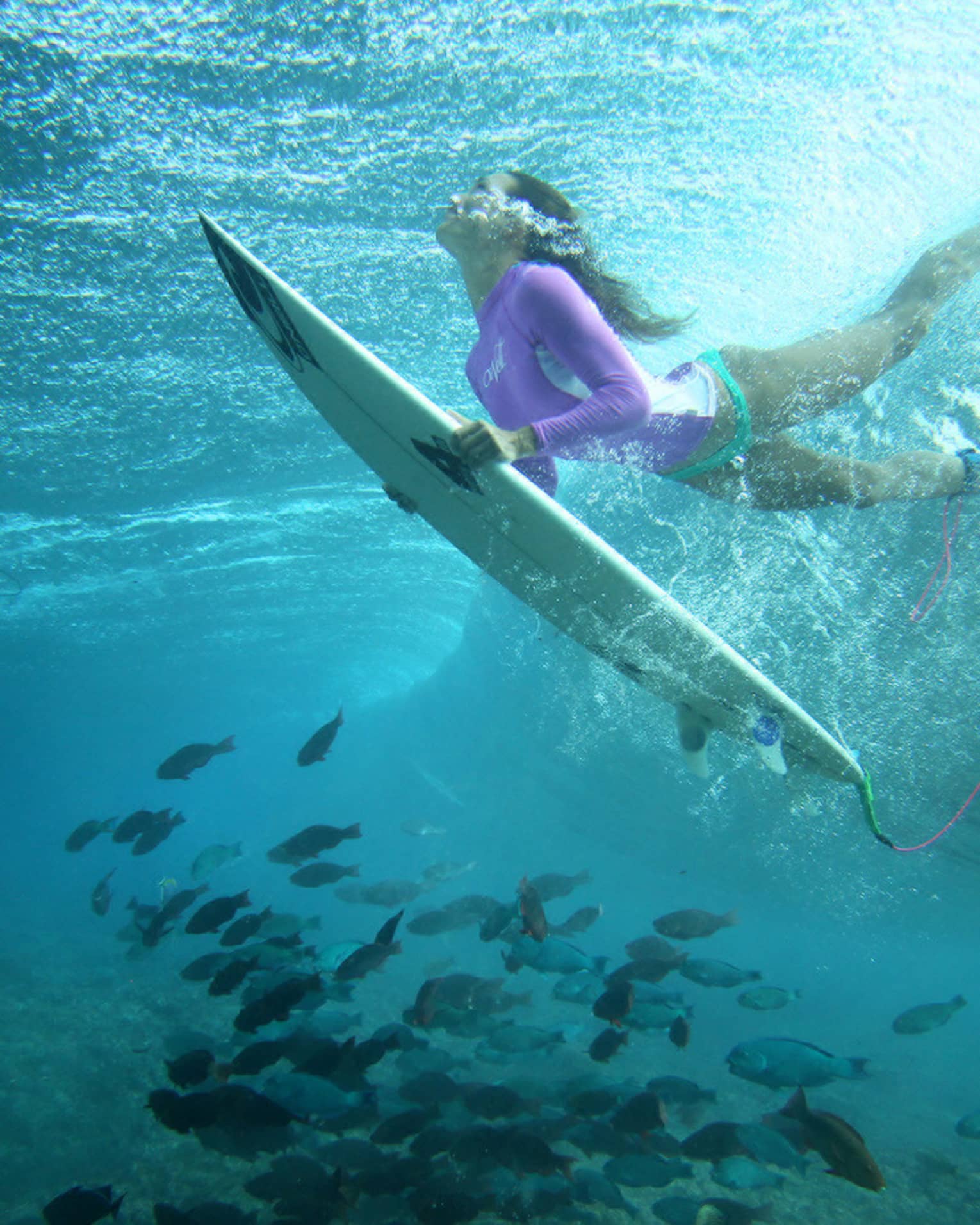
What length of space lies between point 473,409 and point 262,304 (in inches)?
350

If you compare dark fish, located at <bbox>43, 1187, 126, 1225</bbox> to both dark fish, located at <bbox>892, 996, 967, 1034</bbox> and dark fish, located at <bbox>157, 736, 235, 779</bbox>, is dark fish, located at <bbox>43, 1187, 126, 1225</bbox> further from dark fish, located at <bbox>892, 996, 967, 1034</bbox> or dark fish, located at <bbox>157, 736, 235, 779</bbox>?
dark fish, located at <bbox>892, 996, 967, 1034</bbox>

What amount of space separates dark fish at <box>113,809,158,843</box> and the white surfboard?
28.6 feet

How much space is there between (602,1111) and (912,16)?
10490mm

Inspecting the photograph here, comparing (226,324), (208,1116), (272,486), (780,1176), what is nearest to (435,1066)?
(208,1116)

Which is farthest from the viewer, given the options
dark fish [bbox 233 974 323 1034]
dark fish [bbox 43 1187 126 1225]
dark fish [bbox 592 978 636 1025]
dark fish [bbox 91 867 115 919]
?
dark fish [bbox 91 867 115 919]

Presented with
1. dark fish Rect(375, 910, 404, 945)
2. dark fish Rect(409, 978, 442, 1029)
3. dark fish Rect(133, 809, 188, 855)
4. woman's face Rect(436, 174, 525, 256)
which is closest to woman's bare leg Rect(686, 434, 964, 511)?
woman's face Rect(436, 174, 525, 256)

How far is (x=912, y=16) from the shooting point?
4.87 metres

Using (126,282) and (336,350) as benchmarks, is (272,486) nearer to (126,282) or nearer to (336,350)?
(126,282)

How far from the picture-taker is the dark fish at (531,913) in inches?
257

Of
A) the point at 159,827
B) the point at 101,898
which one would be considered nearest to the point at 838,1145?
the point at 159,827

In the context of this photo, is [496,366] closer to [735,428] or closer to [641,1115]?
[735,428]

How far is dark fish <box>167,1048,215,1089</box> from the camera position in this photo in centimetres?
557

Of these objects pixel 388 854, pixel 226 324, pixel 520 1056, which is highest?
pixel 226 324

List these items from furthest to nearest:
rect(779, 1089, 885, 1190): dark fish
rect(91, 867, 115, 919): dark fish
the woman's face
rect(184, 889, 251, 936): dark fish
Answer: rect(91, 867, 115, 919): dark fish, rect(184, 889, 251, 936): dark fish, rect(779, 1089, 885, 1190): dark fish, the woman's face
